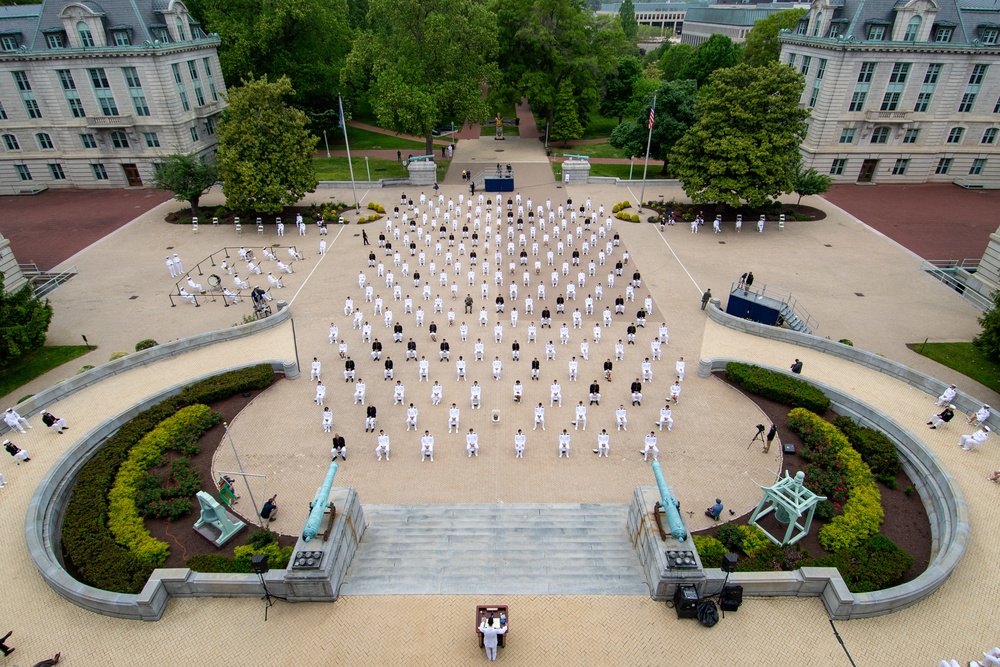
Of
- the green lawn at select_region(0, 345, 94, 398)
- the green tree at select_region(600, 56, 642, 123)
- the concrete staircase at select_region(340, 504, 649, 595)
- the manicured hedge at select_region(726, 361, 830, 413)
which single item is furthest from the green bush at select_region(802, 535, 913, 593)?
the green tree at select_region(600, 56, 642, 123)

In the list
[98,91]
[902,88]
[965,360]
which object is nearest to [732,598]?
[965,360]

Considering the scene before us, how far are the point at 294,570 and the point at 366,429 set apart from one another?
7.60 meters

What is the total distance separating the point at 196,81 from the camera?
50.2 m

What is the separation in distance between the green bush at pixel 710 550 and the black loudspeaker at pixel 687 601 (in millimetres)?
1363

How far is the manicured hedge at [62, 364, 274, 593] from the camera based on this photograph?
15164 millimetres

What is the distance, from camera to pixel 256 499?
734 inches

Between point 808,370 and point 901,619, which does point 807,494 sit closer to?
point 901,619

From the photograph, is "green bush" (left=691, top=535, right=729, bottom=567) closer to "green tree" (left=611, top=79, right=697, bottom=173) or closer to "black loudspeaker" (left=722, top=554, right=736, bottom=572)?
"black loudspeaker" (left=722, top=554, right=736, bottom=572)

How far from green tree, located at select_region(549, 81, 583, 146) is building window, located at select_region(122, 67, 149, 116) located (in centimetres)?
3618

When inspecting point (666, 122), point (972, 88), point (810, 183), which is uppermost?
point (972, 88)

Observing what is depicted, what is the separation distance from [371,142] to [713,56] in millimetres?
42172

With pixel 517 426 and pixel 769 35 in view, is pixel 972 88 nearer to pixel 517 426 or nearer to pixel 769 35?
pixel 769 35

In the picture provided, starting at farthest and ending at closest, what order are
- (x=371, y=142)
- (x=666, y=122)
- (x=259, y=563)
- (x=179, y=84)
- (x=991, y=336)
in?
(x=371, y=142), (x=666, y=122), (x=179, y=84), (x=991, y=336), (x=259, y=563)

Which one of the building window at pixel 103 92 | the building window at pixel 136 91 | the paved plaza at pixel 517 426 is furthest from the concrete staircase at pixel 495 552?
the building window at pixel 103 92
